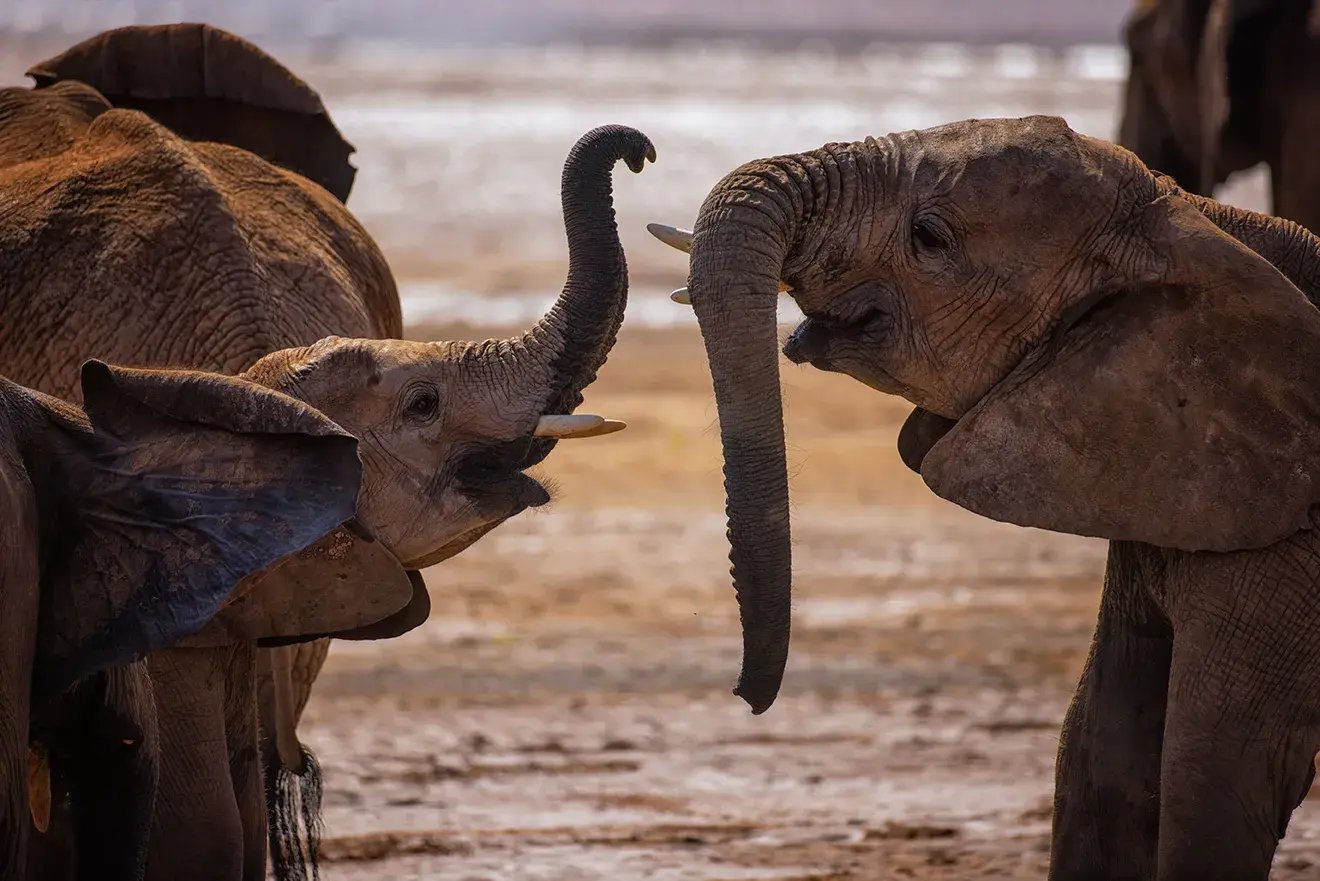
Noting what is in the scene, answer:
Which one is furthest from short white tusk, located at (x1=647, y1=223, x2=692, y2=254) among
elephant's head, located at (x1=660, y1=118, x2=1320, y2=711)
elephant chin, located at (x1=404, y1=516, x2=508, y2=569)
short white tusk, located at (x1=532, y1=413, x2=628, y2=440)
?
elephant chin, located at (x1=404, y1=516, x2=508, y2=569)

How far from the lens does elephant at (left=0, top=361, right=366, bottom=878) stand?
3.75 metres

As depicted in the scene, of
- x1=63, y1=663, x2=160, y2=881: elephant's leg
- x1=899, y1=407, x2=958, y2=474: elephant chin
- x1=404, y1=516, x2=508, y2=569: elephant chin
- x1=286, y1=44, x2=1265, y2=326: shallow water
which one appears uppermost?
x1=286, y1=44, x2=1265, y2=326: shallow water

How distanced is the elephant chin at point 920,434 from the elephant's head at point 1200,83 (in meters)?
5.75

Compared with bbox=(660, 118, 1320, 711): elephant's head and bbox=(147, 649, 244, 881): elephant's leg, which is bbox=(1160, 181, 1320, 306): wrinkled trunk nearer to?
bbox=(660, 118, 1320, 711): elephant's head

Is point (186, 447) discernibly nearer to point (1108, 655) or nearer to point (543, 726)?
point (1108, 655)

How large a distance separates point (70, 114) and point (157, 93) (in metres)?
0.56

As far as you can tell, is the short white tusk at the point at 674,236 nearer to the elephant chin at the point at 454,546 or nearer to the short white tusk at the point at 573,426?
the short white tusk at the point at 573,426

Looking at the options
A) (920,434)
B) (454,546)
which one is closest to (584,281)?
(454,546)

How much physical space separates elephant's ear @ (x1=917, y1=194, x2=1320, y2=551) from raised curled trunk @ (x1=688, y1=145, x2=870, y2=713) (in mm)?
457

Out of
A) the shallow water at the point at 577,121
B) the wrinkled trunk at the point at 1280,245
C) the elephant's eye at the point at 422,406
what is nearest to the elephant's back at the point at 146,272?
the elephant's eye at the point at 422,406

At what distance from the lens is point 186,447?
3910 mm

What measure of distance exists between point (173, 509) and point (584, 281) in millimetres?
1293

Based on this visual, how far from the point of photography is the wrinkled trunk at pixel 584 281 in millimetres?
4805

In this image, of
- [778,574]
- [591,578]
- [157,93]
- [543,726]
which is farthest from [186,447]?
[591,578]
